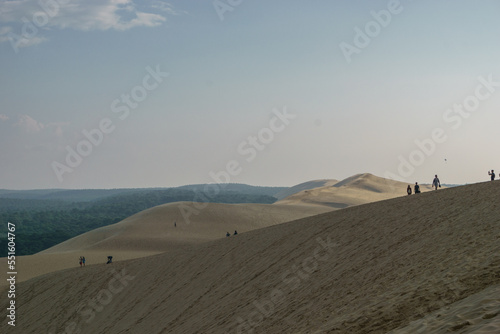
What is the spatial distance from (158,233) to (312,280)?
4760cm

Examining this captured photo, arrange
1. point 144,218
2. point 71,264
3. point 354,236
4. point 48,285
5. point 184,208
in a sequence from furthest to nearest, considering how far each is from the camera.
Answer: point 184,208
point 144,218
point 71,264
point 48,285
point 354,236

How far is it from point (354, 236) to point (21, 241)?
3078 inches

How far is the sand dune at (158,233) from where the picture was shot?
148 ft

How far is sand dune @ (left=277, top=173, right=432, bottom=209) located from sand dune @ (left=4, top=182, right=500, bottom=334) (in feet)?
230

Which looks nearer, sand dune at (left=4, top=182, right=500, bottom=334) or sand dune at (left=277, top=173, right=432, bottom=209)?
sand dune at (left=4, top=182, right=500, bottom=334)

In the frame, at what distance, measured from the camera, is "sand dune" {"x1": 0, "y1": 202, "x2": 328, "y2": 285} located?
45.2m

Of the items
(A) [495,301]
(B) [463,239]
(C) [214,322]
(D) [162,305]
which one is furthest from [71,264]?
(A) [495,301]

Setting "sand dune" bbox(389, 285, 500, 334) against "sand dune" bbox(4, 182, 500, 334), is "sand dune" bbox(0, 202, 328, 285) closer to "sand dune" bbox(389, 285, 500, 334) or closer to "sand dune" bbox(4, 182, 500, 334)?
"sand dune" bbox(4, 182, 500, 334)

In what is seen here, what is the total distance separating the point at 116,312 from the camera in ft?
69.2

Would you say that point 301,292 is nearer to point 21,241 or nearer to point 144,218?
point 144,218

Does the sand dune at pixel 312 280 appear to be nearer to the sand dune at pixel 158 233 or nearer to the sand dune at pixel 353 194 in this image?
the sand dune at pixel 158 233

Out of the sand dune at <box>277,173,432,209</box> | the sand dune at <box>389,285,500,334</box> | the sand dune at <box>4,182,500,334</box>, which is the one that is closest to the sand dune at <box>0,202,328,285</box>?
the sand dune at <box>277,173,432,209</box>

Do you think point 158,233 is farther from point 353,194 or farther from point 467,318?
point 353,194

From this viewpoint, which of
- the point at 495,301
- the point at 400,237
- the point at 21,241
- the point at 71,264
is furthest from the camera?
the point at 21,241
